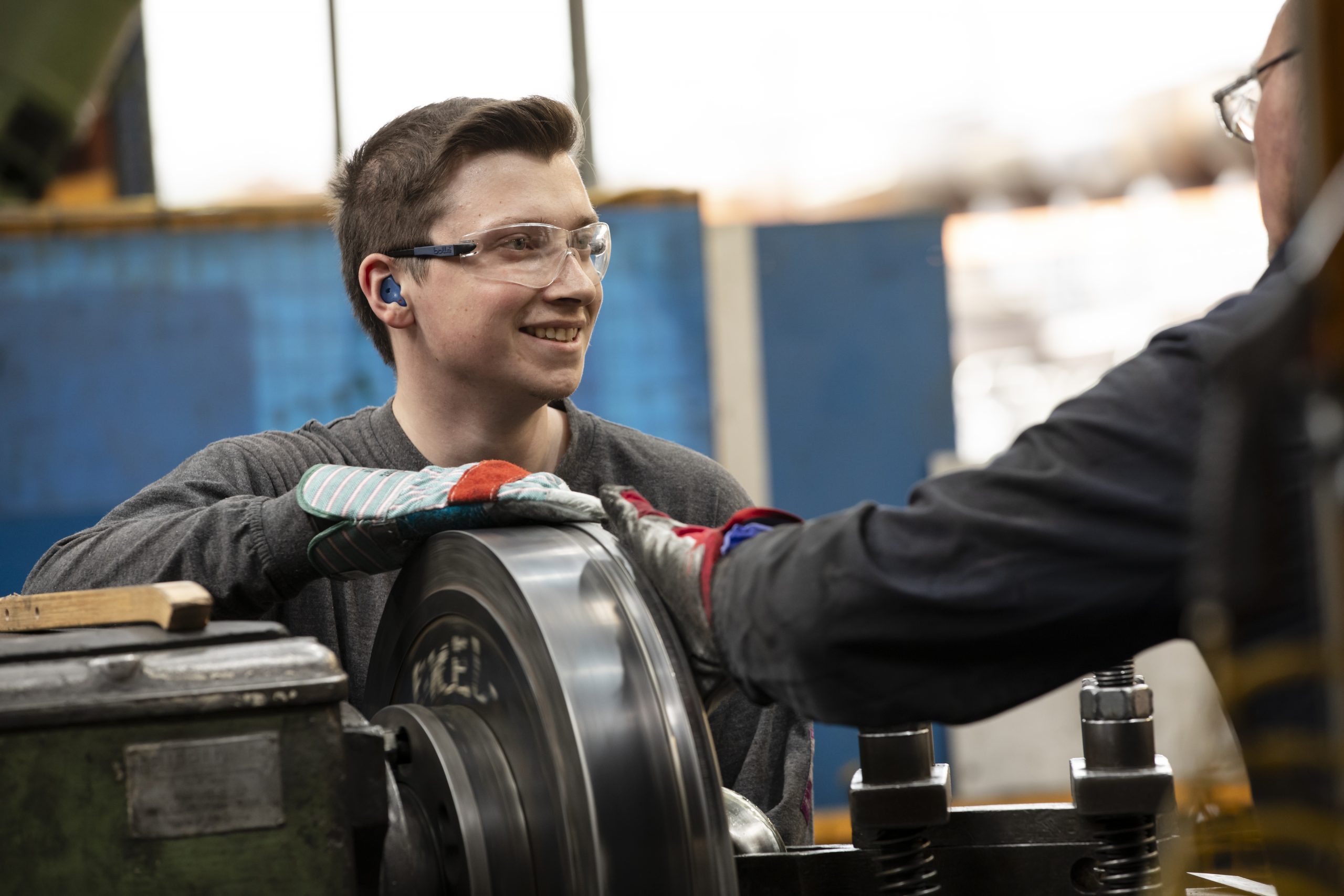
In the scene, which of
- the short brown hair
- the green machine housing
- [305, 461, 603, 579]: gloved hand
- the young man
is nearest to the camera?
the green machine housing

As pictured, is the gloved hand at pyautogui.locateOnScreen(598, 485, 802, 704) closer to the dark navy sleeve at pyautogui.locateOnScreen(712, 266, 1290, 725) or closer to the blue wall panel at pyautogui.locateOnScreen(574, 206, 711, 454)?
the dark navy sleeve at pyautogui.locateOnScreen(712, 266, 1290, 725)

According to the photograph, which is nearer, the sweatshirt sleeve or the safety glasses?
the sweatshirt sleeve

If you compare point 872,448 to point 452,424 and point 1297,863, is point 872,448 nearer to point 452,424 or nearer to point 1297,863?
point 452,424

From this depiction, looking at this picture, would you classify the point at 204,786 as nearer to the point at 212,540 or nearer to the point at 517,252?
the point at 212,540

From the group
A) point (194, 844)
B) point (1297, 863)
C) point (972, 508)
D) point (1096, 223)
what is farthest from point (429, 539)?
point (1096, 223)

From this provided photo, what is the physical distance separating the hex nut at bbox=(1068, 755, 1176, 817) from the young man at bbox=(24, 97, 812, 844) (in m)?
0.49

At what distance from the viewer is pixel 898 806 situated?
1.16m

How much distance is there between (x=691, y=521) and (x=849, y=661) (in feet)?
2.77

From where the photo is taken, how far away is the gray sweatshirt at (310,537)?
1292 mm

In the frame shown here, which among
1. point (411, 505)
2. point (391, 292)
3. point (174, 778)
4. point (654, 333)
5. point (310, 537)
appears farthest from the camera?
point (654, 333)

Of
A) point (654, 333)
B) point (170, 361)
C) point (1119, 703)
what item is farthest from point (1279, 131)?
point (170, 361)

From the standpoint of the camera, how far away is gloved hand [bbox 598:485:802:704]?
105 centimetres

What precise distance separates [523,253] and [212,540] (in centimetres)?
54

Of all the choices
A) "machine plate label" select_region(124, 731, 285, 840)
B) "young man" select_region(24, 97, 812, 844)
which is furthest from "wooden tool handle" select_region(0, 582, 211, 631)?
"young man" select_region(24, 97, 812, 844)
